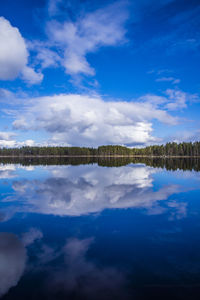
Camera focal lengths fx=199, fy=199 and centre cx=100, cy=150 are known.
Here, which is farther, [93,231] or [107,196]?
[107,196]

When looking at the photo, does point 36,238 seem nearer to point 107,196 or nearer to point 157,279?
point 157,279

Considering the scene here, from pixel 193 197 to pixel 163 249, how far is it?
1201 cm

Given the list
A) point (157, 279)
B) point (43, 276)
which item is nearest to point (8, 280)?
point (43, 276)

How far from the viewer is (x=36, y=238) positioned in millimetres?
10062

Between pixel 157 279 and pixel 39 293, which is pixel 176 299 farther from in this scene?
pixel 39 293

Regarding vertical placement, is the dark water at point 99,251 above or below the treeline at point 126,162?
below

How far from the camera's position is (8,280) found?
6699 mm

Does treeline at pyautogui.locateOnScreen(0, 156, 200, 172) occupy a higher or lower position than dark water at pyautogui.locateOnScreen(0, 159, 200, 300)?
higher

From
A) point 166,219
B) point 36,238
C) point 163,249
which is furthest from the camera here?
point 166,219

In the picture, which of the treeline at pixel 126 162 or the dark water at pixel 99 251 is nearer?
the dark water at pixel 99 251

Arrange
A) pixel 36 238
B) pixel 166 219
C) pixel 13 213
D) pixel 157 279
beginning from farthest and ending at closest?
pixel 13 213 → pixel 166 219 → pixel 36 238 → pixel 157 279

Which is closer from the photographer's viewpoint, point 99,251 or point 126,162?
point 99,251

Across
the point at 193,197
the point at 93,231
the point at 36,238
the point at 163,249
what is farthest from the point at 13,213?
the point at 193,197

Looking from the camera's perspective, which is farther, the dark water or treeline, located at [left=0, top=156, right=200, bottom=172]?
treeline, located at [left=0, top=156, right=200, bottom=172]
